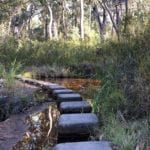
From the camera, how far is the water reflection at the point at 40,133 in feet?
12.9

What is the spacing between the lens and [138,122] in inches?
160

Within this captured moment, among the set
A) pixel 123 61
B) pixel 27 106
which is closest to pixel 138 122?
pixel 123 61

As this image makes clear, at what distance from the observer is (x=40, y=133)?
14.3 feet

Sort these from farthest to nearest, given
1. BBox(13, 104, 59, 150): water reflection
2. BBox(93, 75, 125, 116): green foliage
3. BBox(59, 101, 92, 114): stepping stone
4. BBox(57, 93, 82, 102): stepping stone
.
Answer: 1. BBox(57, 93, 82, 102): stepping stone
2. BBox(59, 101, 92, 114): stepping stone
3. BBox(93, 75, 125, 116): green foliage
4. BBox(13, 104, 59, 150): water reflection

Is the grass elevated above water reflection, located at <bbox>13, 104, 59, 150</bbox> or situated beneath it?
elevated above

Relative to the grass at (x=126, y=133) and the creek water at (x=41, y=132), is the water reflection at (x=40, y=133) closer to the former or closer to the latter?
the creek water at (x=41, y=132)

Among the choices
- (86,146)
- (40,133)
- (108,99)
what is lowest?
(40,133)

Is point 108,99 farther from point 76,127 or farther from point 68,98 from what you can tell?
point 68,98

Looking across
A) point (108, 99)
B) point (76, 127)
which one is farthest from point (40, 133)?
point (108, 99)

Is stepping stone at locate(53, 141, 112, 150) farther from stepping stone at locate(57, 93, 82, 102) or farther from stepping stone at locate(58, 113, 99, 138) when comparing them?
stepping stone at locate(57, 93, 82, 102)

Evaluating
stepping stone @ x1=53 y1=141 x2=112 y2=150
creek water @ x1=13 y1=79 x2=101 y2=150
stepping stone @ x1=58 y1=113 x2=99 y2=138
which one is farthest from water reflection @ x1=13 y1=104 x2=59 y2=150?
stepping stone @ x1=53 y1=141 x2=112 y2=150

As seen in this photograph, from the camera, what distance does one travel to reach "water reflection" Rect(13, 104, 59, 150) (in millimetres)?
3931

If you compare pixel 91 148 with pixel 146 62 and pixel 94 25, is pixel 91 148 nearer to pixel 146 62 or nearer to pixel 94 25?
pixel 146 62

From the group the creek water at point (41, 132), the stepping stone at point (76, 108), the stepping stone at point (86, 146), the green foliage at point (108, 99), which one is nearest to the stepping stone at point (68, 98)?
the creek water at point (41, 132)
